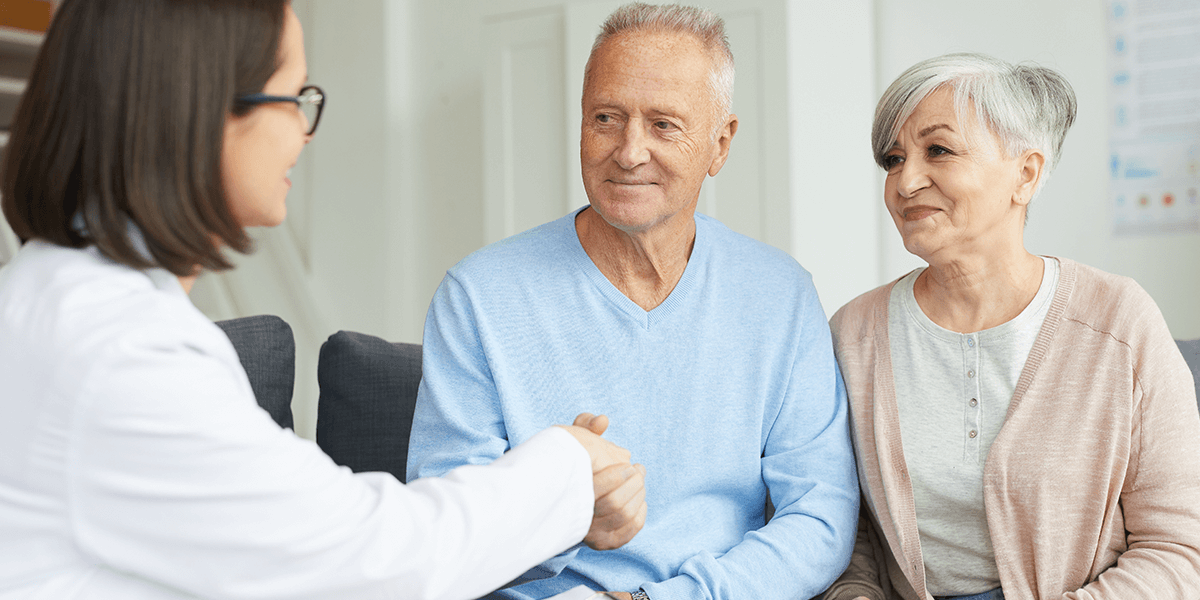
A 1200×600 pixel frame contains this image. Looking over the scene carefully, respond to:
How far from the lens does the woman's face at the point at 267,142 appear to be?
0.95 metres

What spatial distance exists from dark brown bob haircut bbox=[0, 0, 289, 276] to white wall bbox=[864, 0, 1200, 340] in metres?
2.83

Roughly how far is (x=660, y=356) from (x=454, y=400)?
36cm

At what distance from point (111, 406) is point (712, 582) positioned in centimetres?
93

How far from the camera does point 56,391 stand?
0.78 meters

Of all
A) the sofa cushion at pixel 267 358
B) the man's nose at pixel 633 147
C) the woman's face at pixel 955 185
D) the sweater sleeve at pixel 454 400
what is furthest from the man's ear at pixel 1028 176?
the sofa cushion at pixel 267 358

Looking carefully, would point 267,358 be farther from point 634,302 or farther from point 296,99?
point 296,99

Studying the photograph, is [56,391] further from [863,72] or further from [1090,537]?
[863,72]

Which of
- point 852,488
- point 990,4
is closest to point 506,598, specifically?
point 852,488

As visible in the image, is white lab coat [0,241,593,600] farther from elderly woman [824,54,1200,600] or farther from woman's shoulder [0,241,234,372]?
elderly woman [824,54,1200,600]

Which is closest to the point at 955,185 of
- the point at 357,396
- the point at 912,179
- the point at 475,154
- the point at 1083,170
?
the point at 912,179

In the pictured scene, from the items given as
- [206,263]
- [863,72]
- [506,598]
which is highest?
[863,72]

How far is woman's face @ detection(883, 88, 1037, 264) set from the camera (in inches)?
61.6

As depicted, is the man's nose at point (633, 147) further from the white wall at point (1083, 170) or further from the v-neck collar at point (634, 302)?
the white wall at point (1083, 170)

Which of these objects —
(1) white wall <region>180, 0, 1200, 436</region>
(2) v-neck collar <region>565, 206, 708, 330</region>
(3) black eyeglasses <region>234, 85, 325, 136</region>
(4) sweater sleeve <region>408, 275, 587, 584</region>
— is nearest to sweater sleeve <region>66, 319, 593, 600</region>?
(3) black eyeglasses <region>234, 85, 325, 136</region>
